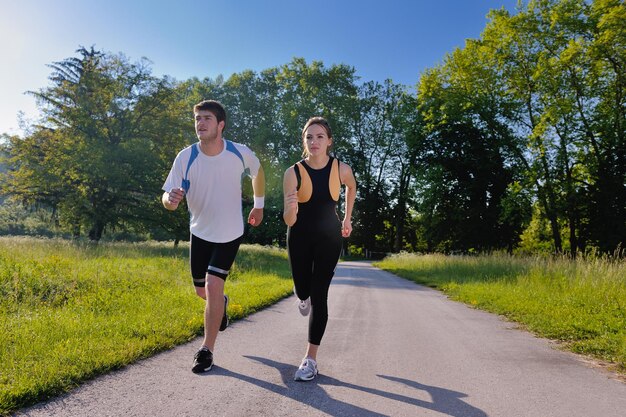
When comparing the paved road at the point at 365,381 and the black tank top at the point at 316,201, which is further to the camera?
the black tank top at the point at 316,201

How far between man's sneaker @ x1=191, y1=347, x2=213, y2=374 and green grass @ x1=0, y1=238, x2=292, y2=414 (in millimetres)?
666

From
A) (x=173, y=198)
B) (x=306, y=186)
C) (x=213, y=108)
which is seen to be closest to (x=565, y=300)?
(x=306, y=186)

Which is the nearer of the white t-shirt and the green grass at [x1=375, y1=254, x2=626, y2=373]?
the white t-shirt

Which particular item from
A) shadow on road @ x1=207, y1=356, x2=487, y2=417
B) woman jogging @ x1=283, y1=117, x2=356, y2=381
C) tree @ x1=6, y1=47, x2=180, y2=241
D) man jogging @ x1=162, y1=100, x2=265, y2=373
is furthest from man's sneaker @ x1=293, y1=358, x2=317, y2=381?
tree @ x1=6, y1=47, x2=180, y2=241

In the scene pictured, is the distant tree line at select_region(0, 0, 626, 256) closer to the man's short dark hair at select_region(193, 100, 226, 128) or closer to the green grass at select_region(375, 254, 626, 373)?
the green grass at select_region(375, 254, 626, 373)

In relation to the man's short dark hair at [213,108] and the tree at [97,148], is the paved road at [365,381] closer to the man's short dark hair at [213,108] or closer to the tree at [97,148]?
the man's short dark hair at [213,108]

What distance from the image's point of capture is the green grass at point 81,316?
10.5ft

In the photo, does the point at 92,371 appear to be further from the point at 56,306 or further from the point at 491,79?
the point at 491,79

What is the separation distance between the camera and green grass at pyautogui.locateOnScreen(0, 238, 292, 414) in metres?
3.19

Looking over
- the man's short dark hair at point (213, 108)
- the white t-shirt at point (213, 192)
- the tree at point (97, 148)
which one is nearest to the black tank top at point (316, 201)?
the white t-shirt at point (213, 192)

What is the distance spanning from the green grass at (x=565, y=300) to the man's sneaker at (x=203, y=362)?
12.9 feet

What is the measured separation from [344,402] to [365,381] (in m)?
0.56

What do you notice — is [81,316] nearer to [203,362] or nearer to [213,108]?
[203,362]

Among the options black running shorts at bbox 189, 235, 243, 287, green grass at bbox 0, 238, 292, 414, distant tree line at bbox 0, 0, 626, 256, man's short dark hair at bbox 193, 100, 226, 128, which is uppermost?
distant tree line at bbox 0, 0, 626, 256
